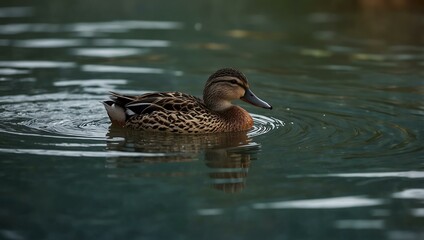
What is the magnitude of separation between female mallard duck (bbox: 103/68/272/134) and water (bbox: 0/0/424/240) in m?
0.20

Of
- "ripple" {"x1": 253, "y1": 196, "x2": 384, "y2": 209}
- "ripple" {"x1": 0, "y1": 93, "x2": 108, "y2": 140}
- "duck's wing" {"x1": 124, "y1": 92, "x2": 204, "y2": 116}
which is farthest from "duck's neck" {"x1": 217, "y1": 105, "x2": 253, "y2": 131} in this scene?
"ripple" {"x1": 253, "y1": 196, "x2": 384, "y2": 209}

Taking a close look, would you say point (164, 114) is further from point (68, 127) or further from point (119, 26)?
point (119, 26)

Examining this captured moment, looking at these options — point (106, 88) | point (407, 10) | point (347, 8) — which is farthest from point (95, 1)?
point (106, 88)

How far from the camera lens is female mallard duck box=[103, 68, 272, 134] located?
1013 cm

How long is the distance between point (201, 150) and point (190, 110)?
3.31 ft

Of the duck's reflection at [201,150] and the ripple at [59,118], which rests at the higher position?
the ripple at [59,118]

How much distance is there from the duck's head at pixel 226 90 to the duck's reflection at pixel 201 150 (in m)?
0.55

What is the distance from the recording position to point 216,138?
395 inches

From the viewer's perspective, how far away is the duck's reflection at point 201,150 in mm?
8266

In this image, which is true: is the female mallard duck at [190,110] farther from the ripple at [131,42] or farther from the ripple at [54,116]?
the ripple at [131,42]

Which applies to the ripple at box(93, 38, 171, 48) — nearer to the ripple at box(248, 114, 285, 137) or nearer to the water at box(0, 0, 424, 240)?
the water at box(0, 0, 424, 240)

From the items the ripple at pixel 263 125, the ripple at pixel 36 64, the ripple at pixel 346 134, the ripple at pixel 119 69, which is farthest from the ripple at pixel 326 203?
the ripple at pixel 36 64

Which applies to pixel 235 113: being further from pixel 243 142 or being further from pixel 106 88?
pixel 106 88

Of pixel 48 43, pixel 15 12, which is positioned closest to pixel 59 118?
pixel 48 43
